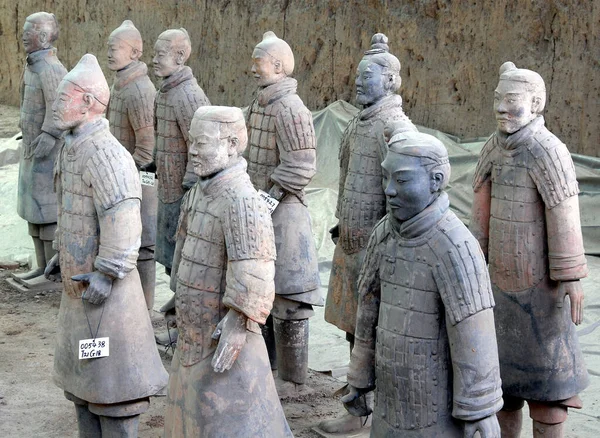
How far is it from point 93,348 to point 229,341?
90 centimetres

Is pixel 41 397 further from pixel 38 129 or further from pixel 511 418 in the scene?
pixel 511 418

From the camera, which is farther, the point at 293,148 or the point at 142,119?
the point at 142,119

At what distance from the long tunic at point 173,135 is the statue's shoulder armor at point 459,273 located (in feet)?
9.91

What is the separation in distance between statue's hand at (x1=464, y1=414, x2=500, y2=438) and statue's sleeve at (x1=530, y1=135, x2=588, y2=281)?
1211mm

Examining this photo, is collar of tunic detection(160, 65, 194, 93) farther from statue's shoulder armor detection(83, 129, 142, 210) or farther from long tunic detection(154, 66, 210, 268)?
statue's shoulder armor detection(83, 129, 142, 210)

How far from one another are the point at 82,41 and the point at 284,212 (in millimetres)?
8097

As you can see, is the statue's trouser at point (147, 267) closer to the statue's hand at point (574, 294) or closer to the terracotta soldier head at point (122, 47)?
the terracotta soldier head at point (122, 47)

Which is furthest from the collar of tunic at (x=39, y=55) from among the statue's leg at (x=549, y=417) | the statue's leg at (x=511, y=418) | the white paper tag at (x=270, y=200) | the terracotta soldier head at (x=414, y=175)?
the terracotta soldier head at (x=414, y=175)

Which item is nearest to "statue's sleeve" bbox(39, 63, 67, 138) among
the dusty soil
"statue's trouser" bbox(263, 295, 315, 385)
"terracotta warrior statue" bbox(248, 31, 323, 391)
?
the dusty soil

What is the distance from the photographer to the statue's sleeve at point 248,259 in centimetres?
387

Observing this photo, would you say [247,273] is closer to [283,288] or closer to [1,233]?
[283,288]

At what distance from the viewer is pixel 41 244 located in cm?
804

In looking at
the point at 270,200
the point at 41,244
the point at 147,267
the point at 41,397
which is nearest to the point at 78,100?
the point at 270,200

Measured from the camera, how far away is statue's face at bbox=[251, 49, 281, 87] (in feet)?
18.6
